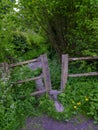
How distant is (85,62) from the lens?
4066 millimetres

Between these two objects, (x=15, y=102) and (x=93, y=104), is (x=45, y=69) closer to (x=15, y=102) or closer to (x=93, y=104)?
(x=15, y=102)

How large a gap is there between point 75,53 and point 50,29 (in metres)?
0.86

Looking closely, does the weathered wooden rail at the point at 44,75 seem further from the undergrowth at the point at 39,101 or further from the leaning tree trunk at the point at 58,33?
the leaning tree trunk at the point at 58,33

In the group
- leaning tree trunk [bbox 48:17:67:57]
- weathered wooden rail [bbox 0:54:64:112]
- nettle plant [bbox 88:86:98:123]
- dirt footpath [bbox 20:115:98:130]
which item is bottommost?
dirt footpath [bbox 20:115:98:130]

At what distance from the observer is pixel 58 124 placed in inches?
123

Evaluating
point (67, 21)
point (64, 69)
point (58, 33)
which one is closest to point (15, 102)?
point (64, 69)

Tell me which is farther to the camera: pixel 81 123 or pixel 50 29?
pixel 50 29

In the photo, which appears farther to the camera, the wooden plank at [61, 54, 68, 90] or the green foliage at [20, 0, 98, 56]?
the green foliage at [20, 0, 98, 56]

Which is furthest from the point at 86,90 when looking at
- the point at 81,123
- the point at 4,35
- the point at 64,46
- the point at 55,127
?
the point at 4,35

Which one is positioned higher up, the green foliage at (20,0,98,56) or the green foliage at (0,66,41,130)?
the green foliage at (20,0,98,56)

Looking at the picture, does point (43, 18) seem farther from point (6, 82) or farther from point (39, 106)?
point (39, 106)

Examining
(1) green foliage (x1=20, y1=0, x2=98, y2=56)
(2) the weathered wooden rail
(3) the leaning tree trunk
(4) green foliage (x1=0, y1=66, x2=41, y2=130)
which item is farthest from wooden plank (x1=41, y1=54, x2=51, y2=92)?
(3) the leaning tree trunk

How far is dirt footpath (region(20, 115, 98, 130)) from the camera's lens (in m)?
3.01

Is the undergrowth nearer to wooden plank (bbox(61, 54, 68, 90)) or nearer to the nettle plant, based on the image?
the nettle plant
